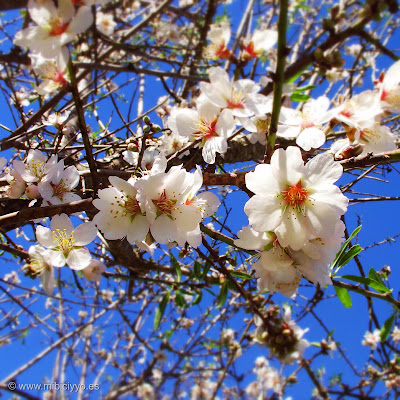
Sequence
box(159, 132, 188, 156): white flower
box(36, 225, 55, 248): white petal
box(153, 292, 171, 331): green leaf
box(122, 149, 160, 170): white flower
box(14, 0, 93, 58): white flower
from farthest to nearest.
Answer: box(153, 292, 171, 331): green leaf, box(159, 132, 188, 156): white flower, box(122, 149, 160, 170): white flower, box(36, 225, 55, 248): white petal, box(14, 0, 93, 58): white flower

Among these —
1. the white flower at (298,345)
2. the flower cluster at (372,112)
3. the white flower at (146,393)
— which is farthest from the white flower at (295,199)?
the white flower at (146,393)

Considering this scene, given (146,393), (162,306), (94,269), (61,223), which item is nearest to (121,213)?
(61,223)

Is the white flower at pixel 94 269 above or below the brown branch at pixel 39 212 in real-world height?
above

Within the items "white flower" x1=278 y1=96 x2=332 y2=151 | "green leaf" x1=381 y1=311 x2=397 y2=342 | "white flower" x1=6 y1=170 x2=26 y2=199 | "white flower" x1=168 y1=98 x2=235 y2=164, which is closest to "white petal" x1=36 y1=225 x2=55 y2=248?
"white flower" x1=6 y1=170 x2=26 y2=199

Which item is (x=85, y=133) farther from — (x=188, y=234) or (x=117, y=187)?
(x=188, y=234)

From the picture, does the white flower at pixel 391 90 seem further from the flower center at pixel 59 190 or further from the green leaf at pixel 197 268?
the flower center at pixel 59 190

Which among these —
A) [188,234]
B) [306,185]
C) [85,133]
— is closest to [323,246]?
[306,185]

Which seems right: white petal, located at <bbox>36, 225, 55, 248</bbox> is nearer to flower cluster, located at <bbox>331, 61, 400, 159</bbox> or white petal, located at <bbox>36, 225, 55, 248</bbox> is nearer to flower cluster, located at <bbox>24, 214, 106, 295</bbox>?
flower cluster, located at <bbox>24, 214, 106, 295</bbox>
